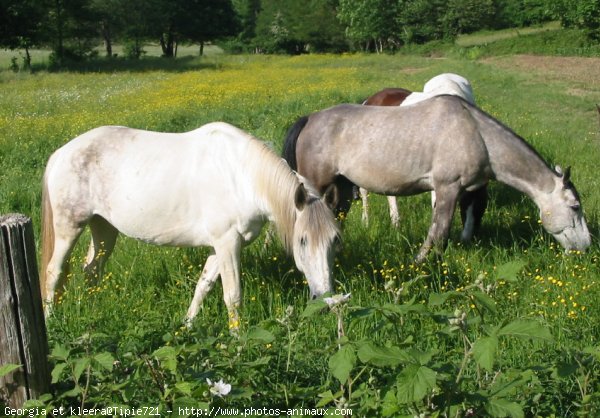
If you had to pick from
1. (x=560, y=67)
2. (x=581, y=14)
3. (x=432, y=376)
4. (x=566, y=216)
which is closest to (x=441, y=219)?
(x=566, y=216)

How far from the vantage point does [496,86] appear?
25422mm

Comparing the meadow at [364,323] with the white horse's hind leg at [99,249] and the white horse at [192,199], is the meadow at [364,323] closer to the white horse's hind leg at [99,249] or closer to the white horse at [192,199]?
the white horse's hind leg at [99,249]

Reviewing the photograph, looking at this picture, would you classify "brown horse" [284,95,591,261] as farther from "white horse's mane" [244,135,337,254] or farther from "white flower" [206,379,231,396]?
"white flower" [206,379,231,396]

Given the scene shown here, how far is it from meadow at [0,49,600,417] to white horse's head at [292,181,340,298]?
259 millimetres

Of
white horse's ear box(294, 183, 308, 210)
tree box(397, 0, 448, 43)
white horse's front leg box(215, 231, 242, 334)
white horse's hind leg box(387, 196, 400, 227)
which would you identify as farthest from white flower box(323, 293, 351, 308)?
tree box(397, 0, 448, 43)

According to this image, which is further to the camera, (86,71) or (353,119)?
(86,71)

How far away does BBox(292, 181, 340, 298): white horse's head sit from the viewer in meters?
4.50

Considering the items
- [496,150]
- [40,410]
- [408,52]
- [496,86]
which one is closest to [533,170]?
[496,150]

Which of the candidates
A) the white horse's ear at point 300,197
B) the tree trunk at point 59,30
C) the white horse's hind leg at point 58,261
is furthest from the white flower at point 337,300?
the tree trunk at point 59,30

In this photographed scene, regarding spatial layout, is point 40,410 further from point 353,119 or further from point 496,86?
point 496,86

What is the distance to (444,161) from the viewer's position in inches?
254

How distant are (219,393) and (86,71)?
40518 millimetres

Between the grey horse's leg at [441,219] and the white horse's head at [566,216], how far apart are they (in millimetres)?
925

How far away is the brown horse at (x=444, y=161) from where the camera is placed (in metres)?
6.44
